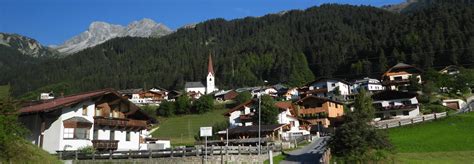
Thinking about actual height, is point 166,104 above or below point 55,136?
above

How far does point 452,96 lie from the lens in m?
87.3

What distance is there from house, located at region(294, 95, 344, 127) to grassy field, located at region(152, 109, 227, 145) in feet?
51.9

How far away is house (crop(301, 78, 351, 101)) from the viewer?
11269cm

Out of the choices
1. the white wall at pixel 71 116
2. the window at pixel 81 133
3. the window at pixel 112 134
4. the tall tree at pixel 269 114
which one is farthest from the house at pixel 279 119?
the window at pixel 81 133

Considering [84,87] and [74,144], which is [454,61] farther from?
[84,87]

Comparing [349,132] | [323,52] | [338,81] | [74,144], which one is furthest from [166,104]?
[323,52]

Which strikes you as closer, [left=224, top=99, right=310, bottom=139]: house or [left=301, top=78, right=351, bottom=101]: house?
[left=224, top=99, right=310, bottom=139]: house

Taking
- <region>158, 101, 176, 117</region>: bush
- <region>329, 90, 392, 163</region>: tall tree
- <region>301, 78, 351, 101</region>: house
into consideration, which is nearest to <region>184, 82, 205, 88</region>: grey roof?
<region>301, 78, 351, 101</region>: house

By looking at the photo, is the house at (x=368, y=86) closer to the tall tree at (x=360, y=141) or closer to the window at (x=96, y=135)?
the window at (x=96, y=135)

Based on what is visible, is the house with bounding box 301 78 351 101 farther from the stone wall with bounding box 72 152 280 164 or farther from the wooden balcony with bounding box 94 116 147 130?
the stone wall with bounding box 72 152 280 164

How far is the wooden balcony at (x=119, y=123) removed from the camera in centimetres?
Answer: 4388

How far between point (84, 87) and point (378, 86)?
12632 centimetres

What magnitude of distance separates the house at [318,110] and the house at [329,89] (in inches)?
877

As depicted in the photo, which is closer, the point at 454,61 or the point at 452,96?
the point at 452,96
